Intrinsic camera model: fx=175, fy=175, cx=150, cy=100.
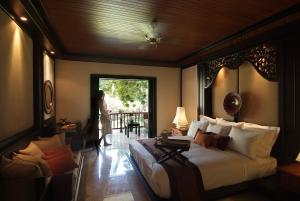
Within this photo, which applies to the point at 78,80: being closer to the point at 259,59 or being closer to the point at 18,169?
the point at 18,169

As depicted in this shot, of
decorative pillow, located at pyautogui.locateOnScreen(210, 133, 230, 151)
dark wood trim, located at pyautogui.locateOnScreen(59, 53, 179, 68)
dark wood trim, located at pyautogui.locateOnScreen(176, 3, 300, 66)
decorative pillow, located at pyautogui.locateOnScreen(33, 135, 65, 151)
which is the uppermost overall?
dark wood trim, located at pyautogui.locateOnScreen(176, 3, 300, 66)

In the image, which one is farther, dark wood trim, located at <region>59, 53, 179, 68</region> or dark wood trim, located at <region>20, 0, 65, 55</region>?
dark wood trim, located at <region>59, 53, 179, 68</region>

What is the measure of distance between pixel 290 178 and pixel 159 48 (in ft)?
11.2

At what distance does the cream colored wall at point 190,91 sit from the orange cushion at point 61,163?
3.49m

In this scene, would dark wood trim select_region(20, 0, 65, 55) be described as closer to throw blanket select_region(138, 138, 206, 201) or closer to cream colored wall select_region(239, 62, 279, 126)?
Answer: throw blanket select_region(138, 138, 206, 201)

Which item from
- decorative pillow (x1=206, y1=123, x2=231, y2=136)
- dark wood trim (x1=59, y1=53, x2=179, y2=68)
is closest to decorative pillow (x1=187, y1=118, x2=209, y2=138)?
decorative pillow (x1=206, y1=123, x2=231, y2=136)

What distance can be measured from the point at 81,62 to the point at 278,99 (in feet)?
15.0

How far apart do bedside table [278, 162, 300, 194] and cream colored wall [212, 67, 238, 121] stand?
4.86ft

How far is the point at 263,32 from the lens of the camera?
293cm

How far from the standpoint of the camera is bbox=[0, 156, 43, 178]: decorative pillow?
1.50 metres

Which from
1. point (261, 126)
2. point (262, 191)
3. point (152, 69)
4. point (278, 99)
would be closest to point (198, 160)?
point (262, 191)

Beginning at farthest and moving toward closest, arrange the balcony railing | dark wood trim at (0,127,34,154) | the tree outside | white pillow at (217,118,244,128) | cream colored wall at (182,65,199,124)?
the tree outside → the balcony railing → cream colored wall at (182,65,199,124) → white pillow at (217,118,244,128) → dark wood trim at (0,127,34,154)

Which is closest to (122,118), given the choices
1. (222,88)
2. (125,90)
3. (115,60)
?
(125,90)

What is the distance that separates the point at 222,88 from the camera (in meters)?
3.99
